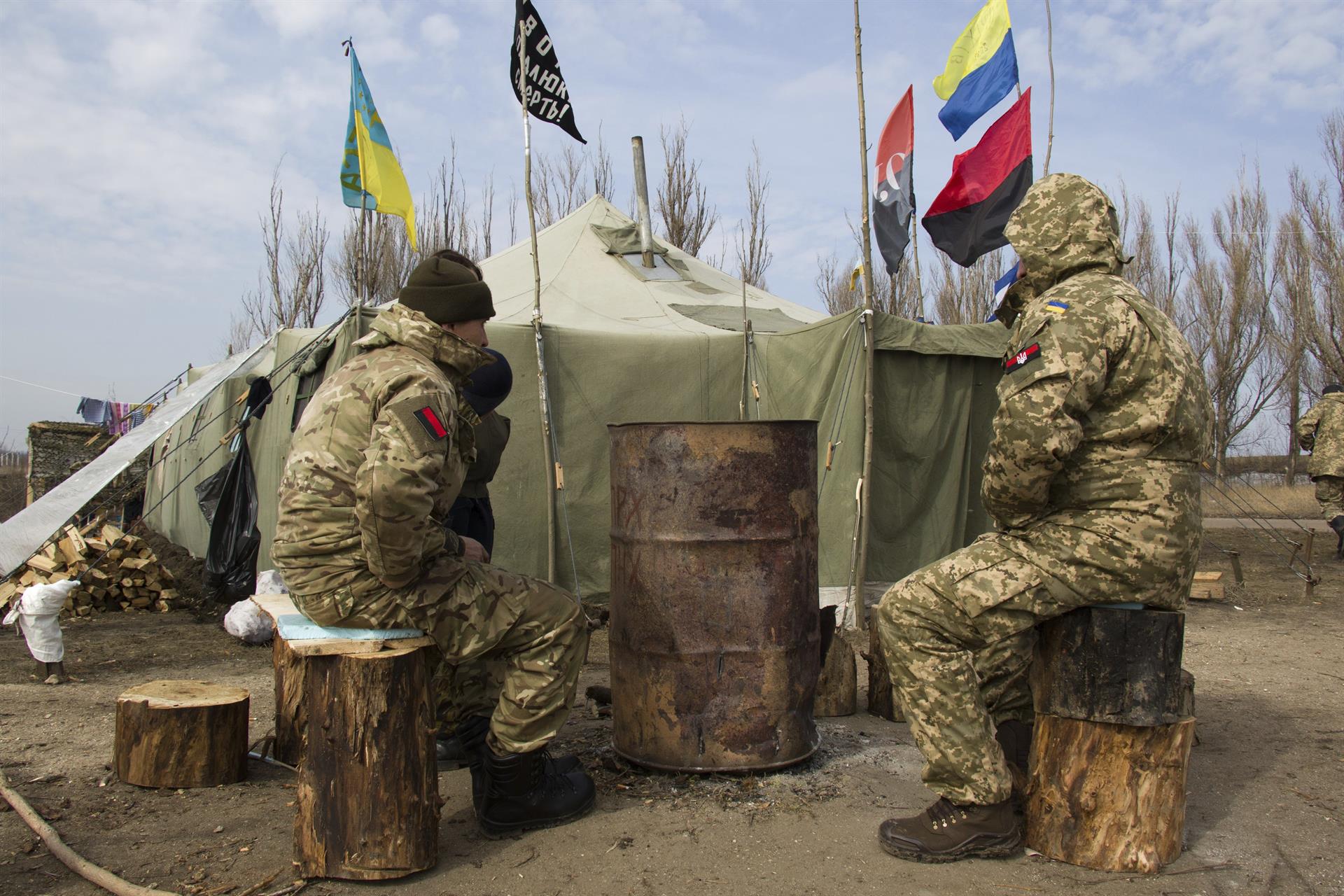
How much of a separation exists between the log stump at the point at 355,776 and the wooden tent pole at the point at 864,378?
4498mm

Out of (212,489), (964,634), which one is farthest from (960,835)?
(212,489)

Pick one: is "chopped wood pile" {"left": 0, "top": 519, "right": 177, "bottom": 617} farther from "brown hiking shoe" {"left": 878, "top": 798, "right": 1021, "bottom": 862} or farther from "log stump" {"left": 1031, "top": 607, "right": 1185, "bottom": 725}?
"log stump" {"left": 1031, "top": 607, "right": 1185, "bottom": 725}

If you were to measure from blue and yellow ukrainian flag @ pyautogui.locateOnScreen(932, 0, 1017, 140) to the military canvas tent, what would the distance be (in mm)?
1834

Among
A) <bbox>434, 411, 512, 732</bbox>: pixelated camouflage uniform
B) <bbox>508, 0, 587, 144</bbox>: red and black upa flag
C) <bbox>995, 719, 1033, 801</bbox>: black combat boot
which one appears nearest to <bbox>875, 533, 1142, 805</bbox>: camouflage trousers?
<bbox>995, 719, 1033, 801</bbox>: black combat boot

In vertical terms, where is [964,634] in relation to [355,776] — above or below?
above

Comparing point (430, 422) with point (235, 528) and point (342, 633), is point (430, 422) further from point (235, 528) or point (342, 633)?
point (235, 528)

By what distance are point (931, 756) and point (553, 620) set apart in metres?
1.28

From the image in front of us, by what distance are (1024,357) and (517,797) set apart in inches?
85.0

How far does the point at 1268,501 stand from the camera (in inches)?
674

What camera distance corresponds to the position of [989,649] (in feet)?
10.9

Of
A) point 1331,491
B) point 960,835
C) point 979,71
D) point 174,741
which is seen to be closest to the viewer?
point 960,835

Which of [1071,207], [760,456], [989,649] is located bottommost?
[989,649]

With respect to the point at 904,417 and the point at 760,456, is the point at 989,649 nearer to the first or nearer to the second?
the point at 760,456

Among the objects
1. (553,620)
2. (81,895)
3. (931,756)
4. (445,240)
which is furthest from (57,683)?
(445,240)
